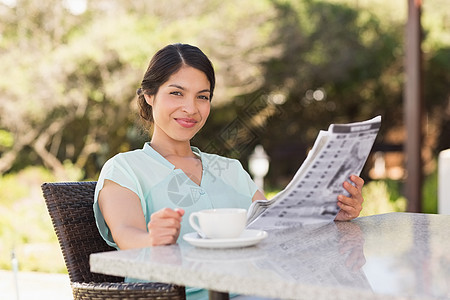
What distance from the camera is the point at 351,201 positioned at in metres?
1.32

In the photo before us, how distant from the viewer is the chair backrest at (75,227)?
4.26 ft

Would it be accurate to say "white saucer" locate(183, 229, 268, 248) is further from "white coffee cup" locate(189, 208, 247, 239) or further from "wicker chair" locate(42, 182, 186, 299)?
"wicker chair" locate(42, 182, 186, 299)

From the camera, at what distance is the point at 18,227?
593 centimetres

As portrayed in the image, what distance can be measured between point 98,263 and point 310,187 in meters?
0.42

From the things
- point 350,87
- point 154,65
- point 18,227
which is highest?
point 350,87

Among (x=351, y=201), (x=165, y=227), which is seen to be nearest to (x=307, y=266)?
(x=165, y=227)

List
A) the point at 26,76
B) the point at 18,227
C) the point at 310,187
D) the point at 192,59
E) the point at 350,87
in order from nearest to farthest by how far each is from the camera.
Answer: the point at 310,187, the point at 192,59, the point at 18,227, the point at 26,76, the point at 350,87

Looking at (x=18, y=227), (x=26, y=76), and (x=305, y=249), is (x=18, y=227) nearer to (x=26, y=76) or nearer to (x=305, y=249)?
(x=26, y=76)

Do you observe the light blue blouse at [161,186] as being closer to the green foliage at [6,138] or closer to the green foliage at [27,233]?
the green foliage at [27,233]

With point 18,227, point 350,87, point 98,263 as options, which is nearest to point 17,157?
point 18,227

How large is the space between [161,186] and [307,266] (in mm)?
600

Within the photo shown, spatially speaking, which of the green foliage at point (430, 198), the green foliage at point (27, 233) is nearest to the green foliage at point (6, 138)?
the green foliage at point (27, 233)

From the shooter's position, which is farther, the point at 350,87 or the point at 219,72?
the point at 350,87

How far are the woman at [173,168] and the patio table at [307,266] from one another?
0.25 metres
